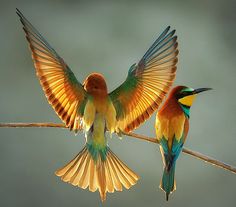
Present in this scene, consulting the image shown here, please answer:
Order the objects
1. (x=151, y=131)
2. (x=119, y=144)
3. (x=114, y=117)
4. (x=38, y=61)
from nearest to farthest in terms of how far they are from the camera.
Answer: (x=38, y=61)
(x=114, y=117)
(x=151, y=131)
(x=119, y=144)

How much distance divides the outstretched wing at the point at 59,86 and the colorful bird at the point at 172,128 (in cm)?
34

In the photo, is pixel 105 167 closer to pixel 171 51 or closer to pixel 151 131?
pixel 171 51

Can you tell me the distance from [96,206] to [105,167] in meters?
2.29

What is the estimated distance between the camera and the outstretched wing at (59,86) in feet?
5.78

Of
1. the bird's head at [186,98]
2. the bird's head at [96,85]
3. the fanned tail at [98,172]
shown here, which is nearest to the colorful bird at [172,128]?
the bird's head at [186,98]

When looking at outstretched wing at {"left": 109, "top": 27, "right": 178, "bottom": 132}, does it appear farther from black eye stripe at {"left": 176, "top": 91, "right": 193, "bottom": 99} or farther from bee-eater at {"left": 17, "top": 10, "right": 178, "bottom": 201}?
black eye stripe at {"left": 176, "top": 91, "right": 193, "bottom": 99}

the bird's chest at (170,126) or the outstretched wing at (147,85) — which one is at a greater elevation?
the outstretched wing at (147,85)

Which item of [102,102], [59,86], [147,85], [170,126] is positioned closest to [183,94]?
[170,126]

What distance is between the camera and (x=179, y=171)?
13.5 ft

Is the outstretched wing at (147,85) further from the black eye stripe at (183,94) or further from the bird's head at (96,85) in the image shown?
the black eye stripe at (183,94)

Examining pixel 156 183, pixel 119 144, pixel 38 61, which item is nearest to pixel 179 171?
pixel 156 183

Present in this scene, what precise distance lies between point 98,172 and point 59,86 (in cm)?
28

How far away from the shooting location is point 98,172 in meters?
1.92

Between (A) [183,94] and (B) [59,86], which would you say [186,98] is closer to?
(A) [183,94]
